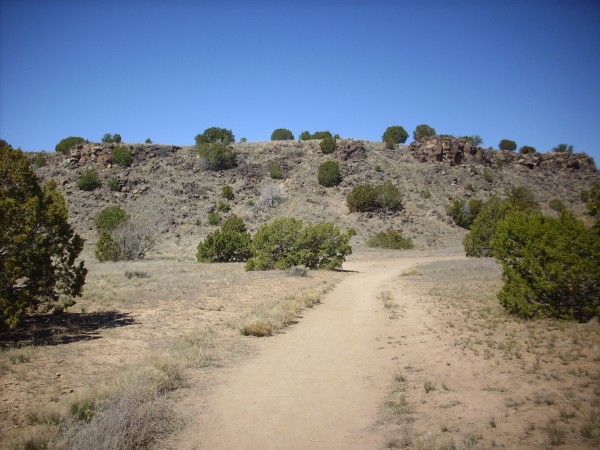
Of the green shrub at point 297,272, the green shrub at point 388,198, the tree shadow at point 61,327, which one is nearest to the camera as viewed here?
the tree shadow at point 61,327

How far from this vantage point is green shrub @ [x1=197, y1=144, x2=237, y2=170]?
6316cm

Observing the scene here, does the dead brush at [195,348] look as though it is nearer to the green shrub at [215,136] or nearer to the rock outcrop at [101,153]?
the rock outcrop at [101,153]

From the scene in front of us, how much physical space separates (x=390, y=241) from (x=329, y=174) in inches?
726

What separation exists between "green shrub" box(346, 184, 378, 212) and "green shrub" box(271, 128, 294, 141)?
3348cm

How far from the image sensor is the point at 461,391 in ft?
21.7

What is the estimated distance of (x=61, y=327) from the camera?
1116 cm

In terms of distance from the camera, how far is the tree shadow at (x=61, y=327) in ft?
32.1

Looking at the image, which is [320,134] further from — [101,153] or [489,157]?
[101,153]

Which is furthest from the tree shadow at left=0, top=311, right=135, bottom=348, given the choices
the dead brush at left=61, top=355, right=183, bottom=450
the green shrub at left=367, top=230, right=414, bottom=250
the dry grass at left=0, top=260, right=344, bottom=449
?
the green shrub at left=367, top=230, right=414, bottom=250

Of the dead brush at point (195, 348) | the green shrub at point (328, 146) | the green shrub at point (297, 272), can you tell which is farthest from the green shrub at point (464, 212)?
the dead brush at point (195, 348)

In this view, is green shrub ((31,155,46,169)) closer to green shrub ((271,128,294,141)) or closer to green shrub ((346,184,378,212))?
green shrub ((271,128,294,141))

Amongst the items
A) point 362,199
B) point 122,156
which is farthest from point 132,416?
point 122,156

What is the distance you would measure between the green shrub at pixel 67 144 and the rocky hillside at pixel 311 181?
2.03 meters

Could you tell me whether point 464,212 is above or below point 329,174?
below
